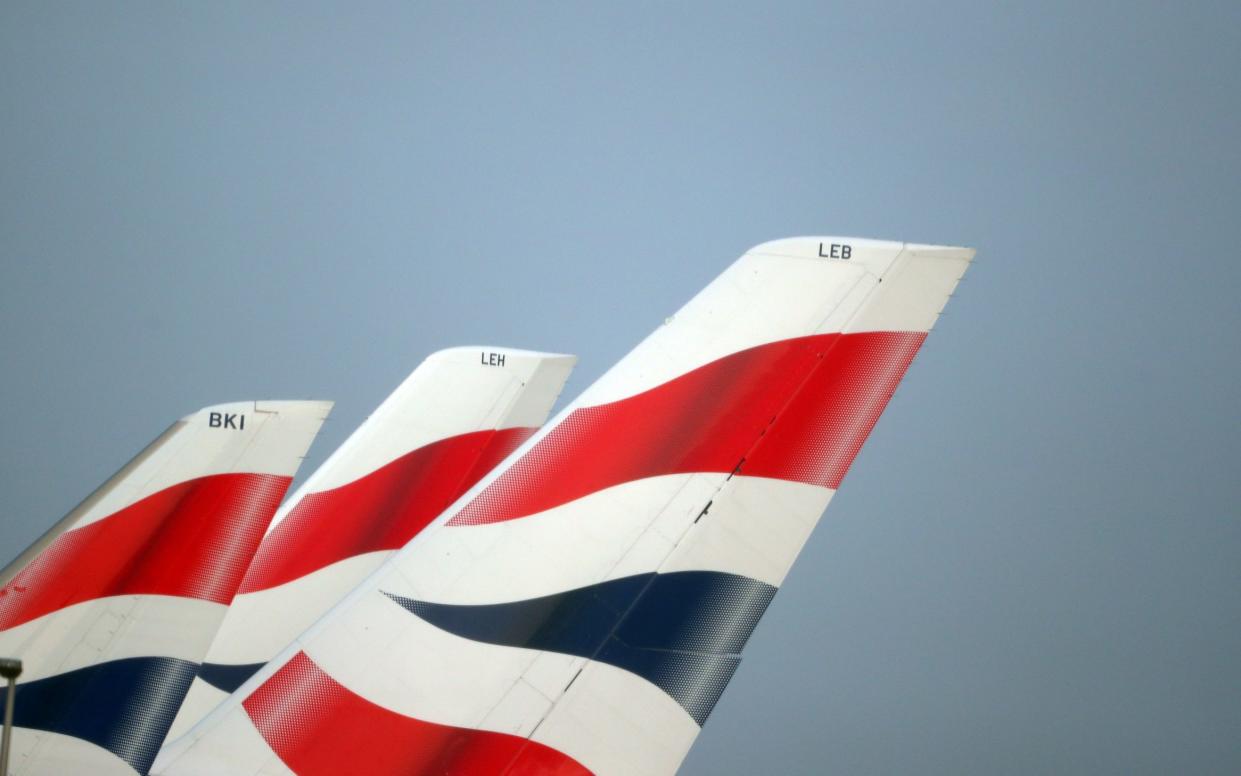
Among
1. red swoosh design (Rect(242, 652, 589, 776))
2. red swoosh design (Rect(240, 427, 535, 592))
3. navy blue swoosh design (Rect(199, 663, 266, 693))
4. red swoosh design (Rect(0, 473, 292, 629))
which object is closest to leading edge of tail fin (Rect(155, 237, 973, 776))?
red swoosh design (Rect(242, 652, 589, 776))

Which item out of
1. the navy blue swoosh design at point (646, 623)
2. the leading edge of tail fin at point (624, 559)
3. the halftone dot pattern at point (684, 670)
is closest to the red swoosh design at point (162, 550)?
the leading edge of tail fin at point (624, 559)

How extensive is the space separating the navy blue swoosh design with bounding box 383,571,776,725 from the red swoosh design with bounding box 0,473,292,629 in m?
1.51

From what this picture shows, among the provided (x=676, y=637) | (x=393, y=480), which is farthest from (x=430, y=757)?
(x=393, y=480)

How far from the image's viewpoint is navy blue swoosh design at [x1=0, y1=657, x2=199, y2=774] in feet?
18.6

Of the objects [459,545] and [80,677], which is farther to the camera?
[80,677]

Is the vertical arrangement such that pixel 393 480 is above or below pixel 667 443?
below

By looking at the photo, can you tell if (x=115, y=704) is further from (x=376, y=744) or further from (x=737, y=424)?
(x=737, y=424)

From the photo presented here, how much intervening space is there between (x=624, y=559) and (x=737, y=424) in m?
0.66

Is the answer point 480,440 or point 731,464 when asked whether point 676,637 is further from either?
point 480,440

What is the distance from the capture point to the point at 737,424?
16.3ft

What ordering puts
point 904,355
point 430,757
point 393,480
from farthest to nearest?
point 393,480, point 904,355, point 430,757

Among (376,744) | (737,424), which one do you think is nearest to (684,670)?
(737,424)

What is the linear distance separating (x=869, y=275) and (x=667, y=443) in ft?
3.24

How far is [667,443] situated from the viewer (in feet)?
16.4
